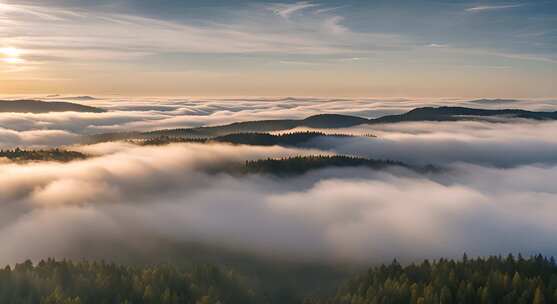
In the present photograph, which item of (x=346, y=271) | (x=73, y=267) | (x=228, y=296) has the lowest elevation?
(x=346, y=271)

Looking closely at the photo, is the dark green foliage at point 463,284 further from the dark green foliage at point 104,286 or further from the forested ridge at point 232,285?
the dark green foliage at point 104,286

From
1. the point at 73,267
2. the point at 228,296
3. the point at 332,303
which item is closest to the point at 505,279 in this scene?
the point at 332,303

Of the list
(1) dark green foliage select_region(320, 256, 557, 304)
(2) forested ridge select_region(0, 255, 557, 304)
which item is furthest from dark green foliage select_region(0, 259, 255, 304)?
(1) dark green foliage select_region(320, 256, 557, 304)

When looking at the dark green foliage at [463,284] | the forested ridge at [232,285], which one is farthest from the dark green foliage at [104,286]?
the dark green foliage at [463,284]

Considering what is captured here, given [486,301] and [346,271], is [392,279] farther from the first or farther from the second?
[346,271]

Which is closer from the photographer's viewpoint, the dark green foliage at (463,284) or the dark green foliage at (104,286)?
the dark green foliage at (104,286)

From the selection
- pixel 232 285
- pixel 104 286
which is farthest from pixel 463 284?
pixel 104 286

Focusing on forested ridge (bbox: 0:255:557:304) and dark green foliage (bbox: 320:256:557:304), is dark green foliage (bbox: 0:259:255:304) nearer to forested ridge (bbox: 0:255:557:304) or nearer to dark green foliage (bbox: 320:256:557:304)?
forested ridge (bbox: 0:255:557:304)
